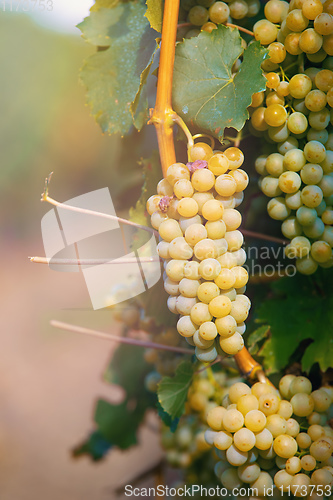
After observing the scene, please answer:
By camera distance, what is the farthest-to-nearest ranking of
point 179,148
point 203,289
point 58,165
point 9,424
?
point 58,165, point 9,424, point 179,148, point 203,289

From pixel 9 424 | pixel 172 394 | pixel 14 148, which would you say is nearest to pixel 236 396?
pixel 172 394

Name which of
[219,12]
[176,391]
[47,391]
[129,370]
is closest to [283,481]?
[176,391]

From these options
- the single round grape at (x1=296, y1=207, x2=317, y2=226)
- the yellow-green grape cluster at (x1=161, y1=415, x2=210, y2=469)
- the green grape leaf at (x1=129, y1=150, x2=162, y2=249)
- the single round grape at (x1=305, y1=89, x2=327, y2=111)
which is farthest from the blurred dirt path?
the single round grape at (x1=305, y1=89, x2=327, y2=111)

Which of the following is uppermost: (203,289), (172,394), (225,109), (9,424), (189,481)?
(225,109)

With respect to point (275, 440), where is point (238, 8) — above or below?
above

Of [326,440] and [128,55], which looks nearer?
[326,440]

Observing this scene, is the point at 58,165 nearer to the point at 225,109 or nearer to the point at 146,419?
the point at 146,419

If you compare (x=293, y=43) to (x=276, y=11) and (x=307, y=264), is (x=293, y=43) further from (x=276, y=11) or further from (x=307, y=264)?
(x=307, y=264)
